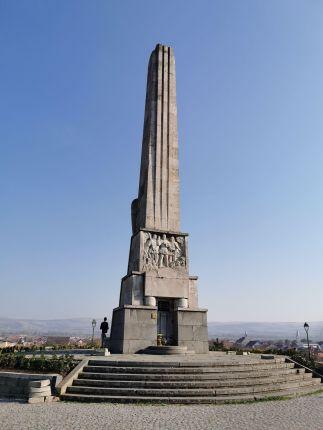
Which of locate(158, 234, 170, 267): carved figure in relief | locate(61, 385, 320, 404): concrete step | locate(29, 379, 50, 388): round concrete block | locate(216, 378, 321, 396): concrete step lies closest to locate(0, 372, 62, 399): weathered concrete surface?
locate(29, 379, 50, 388): round concrete block

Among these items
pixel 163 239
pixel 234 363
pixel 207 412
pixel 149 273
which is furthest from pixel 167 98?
pixel 207 412

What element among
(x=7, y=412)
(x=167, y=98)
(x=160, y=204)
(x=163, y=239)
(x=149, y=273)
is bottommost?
(x=7, y=412)

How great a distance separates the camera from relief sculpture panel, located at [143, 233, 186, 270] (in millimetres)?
17922

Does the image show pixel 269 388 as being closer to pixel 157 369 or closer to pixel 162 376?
pixel 162 376

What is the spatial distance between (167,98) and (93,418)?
58.6 ft

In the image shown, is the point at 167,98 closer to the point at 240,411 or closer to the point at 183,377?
the point at 183,377

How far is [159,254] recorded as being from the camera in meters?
18.2

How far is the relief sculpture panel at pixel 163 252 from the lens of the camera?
1792 centimetres

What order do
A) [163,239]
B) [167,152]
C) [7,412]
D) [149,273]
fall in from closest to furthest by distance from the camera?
[7,412], [149,273], [163,239], [167,152]

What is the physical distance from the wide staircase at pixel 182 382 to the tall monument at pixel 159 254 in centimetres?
458

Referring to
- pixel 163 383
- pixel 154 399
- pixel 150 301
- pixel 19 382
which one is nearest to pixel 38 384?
pixel 19 382

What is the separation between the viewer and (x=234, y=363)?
11.9 meters

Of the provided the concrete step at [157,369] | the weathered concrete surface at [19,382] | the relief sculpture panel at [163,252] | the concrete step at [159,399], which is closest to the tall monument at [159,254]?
the relief sculpture panel at [163,252]

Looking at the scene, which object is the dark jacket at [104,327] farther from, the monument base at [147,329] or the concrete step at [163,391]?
the concrete step at [163,391]
